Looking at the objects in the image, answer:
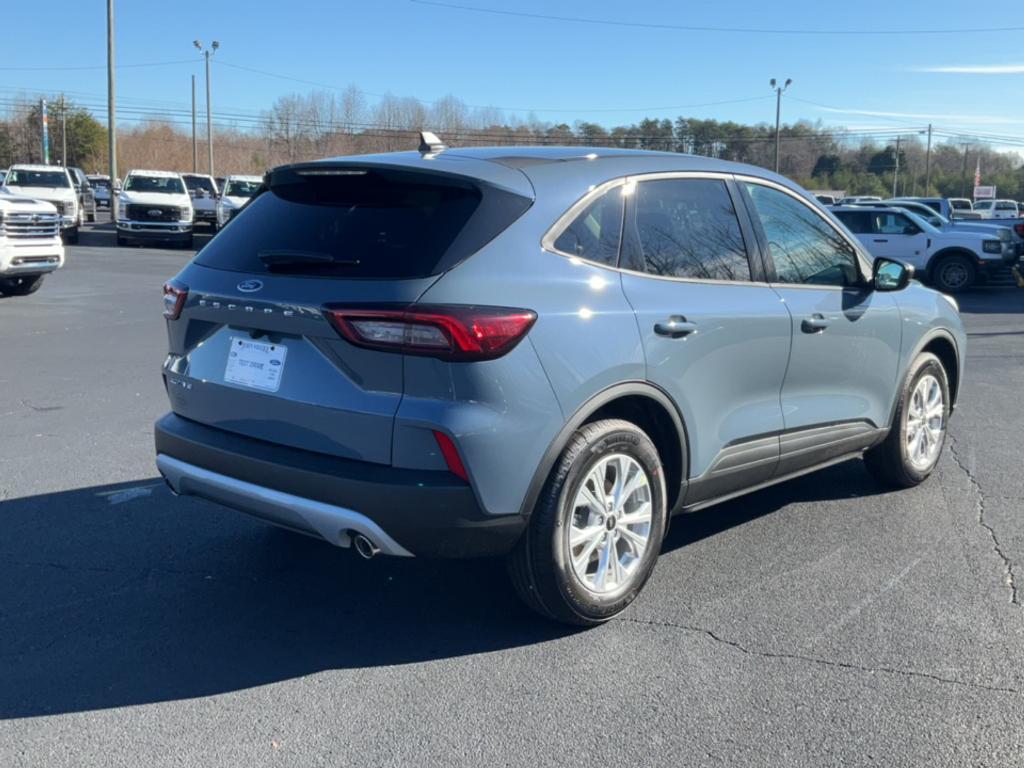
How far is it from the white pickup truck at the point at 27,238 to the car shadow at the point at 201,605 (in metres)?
9.94

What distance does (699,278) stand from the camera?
14.4 feet

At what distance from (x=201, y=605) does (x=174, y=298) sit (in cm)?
126

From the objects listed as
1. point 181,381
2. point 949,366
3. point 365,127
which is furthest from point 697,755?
point 365,127

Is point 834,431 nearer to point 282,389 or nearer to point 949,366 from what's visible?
point 949,366

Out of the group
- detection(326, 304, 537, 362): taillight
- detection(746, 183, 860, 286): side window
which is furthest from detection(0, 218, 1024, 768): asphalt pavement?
detection(746, 183, 860, 286): side window

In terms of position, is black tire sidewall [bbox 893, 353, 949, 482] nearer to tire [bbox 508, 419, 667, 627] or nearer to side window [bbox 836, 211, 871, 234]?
tire [bbox 508, 419, 667, 627]

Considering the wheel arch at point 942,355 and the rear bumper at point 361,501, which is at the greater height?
the wheel arch at point 942,355

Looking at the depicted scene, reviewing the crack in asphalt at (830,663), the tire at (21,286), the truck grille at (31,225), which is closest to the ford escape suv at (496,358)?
the crack in asphalt at (830,663)

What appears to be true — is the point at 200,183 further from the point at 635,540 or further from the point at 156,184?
the point at 635,540

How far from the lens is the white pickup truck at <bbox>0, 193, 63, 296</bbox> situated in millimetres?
14125

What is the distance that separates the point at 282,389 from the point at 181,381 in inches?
27.2

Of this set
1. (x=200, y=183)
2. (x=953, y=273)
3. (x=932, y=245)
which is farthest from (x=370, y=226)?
(x=200, y=183)

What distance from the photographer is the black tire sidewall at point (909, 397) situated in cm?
581

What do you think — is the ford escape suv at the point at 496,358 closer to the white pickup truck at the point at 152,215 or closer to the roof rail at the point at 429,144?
the roof rail at the point at 429,144
